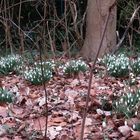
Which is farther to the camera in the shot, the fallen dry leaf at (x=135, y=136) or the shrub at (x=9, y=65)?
the shrub at (x=9, y=65)

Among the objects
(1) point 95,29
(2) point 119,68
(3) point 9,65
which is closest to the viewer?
(2) point 119,68

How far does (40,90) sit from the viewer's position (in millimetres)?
5305

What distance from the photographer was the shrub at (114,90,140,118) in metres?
3.41

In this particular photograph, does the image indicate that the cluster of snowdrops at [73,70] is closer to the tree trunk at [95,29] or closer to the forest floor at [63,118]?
the forest floor at [63,118]

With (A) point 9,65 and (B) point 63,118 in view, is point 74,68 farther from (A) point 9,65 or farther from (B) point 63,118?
(B) point 63,118

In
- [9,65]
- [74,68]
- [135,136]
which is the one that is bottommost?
[9,65]

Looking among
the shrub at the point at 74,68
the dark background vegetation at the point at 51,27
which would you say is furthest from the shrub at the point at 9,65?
the shrub at the point at 74,68

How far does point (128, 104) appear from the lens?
3525 millimetres

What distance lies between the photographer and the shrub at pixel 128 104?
134 inches

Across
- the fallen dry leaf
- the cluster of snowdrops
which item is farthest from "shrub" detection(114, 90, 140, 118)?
the fallen dry leaf

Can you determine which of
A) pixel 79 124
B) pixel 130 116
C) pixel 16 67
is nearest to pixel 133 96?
pixel 130 116

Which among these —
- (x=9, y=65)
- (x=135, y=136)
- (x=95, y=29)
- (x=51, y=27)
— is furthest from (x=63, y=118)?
(x=51, y=27)

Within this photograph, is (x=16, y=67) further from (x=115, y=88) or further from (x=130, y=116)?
(x=130, y=116)

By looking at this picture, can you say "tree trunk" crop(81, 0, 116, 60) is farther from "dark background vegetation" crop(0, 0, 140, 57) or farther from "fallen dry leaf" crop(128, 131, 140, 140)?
"fallen dry leaf" crop(128, 131, 140, 140)
